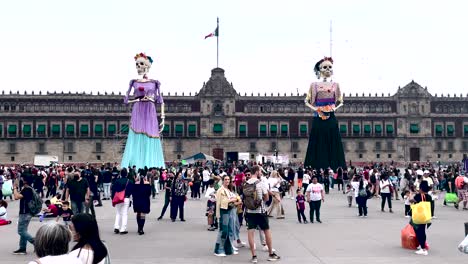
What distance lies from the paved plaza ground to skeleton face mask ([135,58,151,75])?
1340 centimetres

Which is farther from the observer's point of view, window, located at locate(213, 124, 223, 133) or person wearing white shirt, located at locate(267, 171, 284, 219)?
window, located at locate(213, 124, 223, 133)

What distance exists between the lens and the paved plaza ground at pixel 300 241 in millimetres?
9289

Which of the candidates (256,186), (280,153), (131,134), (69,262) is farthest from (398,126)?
(69,262)

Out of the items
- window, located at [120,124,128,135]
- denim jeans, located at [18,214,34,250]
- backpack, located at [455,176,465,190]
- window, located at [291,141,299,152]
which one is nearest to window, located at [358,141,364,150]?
window, located at [291,141,299,152]

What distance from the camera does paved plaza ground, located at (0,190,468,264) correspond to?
9.29 metres

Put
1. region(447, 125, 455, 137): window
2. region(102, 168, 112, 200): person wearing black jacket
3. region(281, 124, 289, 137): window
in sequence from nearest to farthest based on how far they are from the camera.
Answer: region(102, 168, 112, 200): person wearing black jacket < region(281, 124, 289, 137): window < region(447, 125, 455, 137): window

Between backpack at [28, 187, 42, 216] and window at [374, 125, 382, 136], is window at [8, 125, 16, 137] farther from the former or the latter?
backpack at [28, 187, 42, 216]

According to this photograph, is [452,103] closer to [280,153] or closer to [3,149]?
[280,153]

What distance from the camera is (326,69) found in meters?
30.9

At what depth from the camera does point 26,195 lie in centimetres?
1006

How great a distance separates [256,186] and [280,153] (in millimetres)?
52357

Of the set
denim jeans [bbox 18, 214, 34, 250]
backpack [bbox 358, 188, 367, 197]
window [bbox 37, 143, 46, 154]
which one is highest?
window [bbox 37, 143, 46, 154]

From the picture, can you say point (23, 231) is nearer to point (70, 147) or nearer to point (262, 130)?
point (70, 147)

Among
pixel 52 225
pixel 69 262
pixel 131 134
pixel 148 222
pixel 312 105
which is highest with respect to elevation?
pixel 312 105
